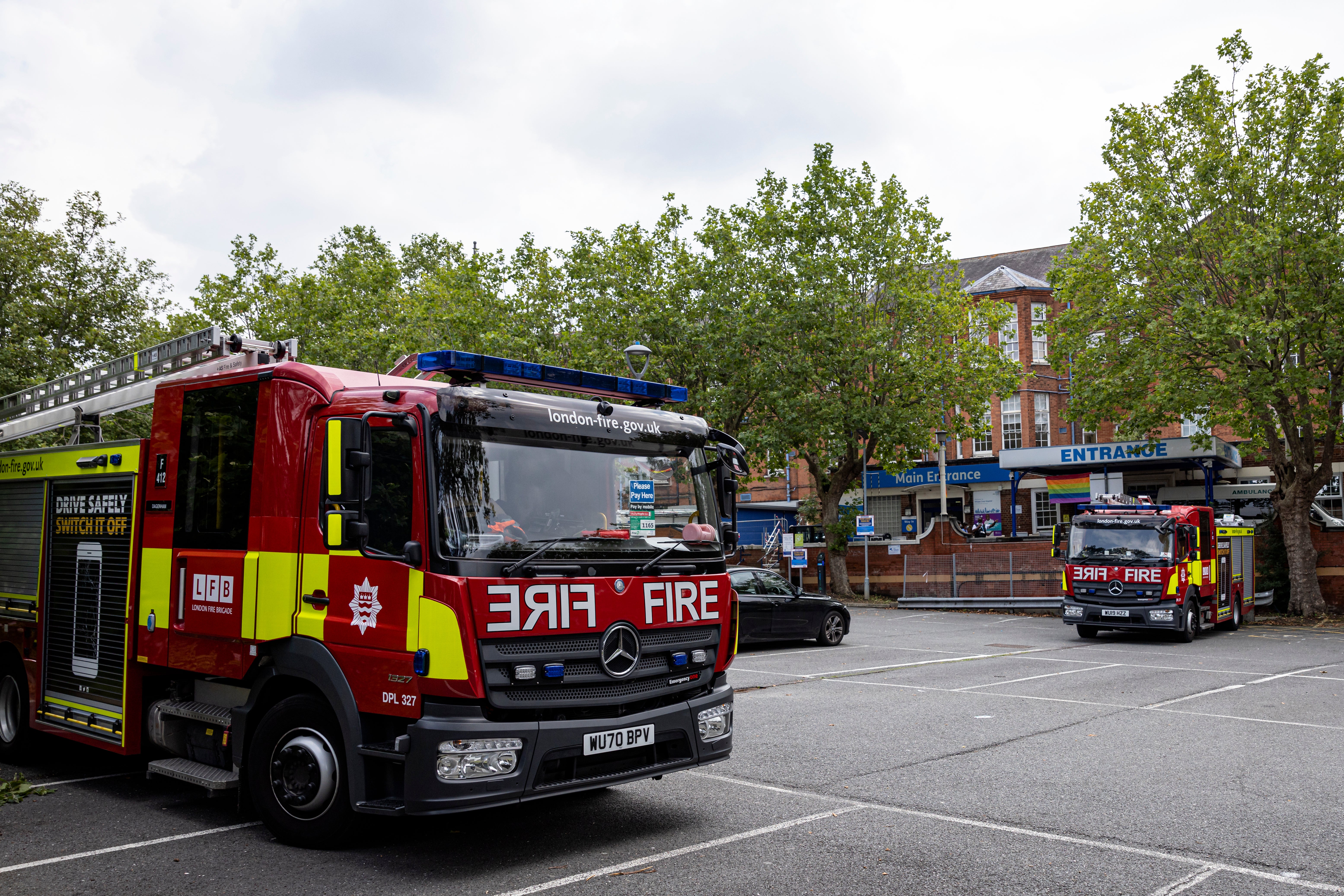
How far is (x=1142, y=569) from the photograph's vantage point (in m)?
20.1

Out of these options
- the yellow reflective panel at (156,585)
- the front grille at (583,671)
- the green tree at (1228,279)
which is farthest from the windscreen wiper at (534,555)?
the green tree at (1228,279)

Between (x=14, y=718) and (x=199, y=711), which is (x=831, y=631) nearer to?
(x=14, y=718)

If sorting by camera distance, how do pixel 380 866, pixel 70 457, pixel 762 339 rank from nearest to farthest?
pixel 380 866
pixel 70 457
pixel 762 339

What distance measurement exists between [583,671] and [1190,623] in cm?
1829

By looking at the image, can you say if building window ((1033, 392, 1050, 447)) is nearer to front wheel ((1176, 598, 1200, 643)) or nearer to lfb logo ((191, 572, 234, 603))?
front wheel ((1176, 598, 1200, 643))

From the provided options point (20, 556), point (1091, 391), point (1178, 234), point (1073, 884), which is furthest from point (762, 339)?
point (1073, 884)

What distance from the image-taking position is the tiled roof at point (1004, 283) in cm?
4656

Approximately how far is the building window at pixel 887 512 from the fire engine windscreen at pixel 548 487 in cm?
4228

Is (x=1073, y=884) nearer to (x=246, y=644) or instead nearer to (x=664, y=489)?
(x=664, y=489)

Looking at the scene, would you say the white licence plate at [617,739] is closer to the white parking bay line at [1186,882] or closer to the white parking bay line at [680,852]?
the white parking bay line at [680,852]

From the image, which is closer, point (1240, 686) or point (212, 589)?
point (212, 589)

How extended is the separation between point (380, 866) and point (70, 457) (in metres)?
4.17

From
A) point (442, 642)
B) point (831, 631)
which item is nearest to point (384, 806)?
point (442, 642)

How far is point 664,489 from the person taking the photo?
656cm
